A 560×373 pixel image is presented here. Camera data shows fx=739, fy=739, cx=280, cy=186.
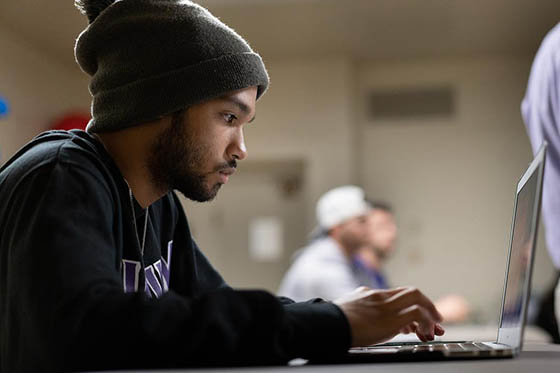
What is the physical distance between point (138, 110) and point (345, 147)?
4.26 m

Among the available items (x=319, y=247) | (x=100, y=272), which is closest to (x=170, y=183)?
(x=100, y=272)

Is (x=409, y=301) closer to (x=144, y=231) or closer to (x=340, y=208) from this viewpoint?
(x=144, y=231)

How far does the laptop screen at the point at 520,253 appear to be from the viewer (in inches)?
30.4

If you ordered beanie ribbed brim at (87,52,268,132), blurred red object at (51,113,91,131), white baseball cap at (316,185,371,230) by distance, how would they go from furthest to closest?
1. blurred red object at (51,113,91,131)
2. white baseball cap at (316,185,371,230)
3. beanie ribbed brim at (87,52,268,132)

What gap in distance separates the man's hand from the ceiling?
142 inches

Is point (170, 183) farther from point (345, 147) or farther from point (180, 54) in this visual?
point (345, 147)

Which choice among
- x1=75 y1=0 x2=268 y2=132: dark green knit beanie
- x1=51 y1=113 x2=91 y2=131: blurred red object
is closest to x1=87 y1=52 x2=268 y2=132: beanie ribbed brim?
x1=75 y1=0 x2=268 y2=132: dark green knit beanie

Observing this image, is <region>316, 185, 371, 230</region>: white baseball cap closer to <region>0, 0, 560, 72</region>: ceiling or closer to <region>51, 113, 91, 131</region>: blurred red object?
<region>0, 0, 560, 72</region>: ceiling

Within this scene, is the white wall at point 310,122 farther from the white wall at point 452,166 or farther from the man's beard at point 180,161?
the man's beard at point 180,161

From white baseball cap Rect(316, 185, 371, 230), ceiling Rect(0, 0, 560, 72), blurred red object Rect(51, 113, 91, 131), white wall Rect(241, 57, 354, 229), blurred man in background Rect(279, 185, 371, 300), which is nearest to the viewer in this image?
blurred man in background Rect(279, 185, 371, 300)

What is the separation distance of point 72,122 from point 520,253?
14.3ft

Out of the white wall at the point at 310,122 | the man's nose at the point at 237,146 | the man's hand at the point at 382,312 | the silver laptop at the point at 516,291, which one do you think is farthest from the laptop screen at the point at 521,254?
the white wall at the point at 310,122

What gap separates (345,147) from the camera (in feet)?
17.4

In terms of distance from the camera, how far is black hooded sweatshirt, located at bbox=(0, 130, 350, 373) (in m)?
0.70
